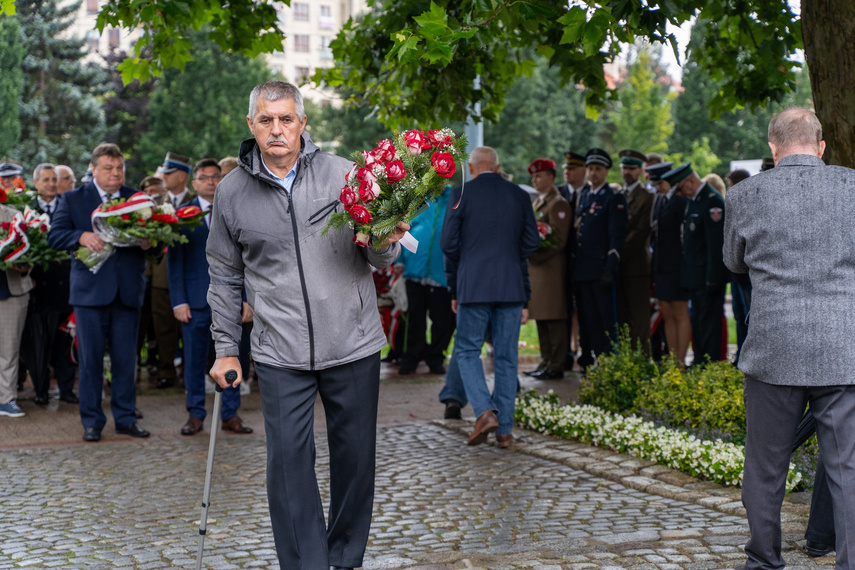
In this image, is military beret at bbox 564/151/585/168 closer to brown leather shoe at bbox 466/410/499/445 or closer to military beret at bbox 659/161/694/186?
military beret at bbox 659/161/694/186

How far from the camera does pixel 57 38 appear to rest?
37.0 metres

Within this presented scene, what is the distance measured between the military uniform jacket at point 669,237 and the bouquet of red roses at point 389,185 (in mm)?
7558

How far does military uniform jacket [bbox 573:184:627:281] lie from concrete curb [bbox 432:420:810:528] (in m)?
3.26

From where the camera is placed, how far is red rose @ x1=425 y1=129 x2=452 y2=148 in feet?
13.7

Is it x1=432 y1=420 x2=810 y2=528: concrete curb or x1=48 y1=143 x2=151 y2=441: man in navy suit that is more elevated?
x1=48 y1=143 x2=151 y2=441: man in navy suit

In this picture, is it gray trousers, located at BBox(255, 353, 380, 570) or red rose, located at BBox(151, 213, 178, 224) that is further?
red rose, located at BBox(151, 213, 178, 224)

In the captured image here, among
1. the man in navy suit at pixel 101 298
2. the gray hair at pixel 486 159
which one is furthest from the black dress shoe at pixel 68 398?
the gray hair at pixel 486 159

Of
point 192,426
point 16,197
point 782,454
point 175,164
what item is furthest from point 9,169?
point 782,454

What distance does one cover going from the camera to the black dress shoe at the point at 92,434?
8516 millimetres

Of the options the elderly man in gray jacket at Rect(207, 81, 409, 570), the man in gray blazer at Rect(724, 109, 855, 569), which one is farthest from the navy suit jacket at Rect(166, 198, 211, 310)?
the man in gray blazer at Rect(724, 109, 855, 569)

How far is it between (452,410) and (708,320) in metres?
3.14

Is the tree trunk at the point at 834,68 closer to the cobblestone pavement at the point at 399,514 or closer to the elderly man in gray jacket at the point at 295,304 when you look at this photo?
the cobblestone pavement at the point at 399,514

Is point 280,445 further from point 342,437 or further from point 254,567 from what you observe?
point 254,567

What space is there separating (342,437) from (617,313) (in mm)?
8090
